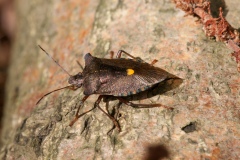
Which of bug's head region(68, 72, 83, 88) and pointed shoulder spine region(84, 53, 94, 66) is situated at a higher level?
pointed shoulder spine region(84, 53, 94, 66)

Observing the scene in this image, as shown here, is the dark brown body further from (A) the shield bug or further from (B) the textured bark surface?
(B) the textured bark surface

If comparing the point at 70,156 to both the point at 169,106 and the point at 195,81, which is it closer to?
the point at 169,106

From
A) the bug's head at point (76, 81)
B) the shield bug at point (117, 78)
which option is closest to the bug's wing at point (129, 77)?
the shield bug at point (117, 78)

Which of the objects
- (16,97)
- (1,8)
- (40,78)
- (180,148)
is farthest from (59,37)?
(1,8)

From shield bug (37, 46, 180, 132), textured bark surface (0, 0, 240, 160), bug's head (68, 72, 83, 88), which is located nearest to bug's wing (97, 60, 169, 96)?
shield bug (37, 46, 180, 132)

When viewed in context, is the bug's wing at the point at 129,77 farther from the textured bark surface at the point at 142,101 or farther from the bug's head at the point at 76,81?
the bug's head at the point at 76,81

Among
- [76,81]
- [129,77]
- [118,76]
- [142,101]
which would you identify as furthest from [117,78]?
[76,81]

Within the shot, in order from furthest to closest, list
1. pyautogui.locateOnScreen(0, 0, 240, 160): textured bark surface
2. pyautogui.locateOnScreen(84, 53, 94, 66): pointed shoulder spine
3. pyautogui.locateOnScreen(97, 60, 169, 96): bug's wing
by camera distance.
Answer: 1. pyautogui.locateOnScreen(84, 53, 94, 66): pointed shoulder spine
2. pyautogui.locateOnScreen(97, 60, 169, 96): bug's wing
3. pyautogui.locateOnScreen(0, 0, 240, 160): textured bark surface
